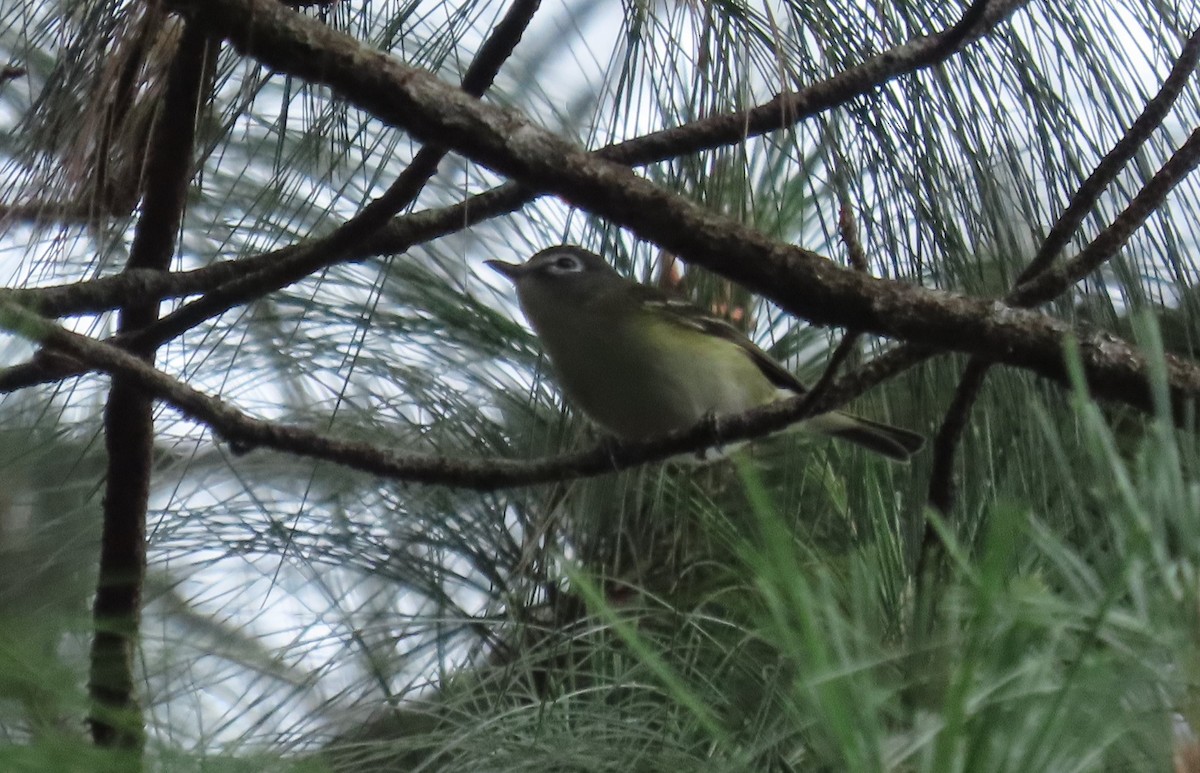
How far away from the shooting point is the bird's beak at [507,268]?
173cm

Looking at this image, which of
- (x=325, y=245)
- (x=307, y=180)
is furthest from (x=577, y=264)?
(x=325, y=245)

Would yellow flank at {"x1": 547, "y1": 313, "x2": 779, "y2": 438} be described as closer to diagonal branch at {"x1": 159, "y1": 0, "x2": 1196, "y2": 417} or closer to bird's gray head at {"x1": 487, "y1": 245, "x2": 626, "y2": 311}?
bird's gray head at {"x1": 487, "y1": 245, "x2": 626, "y2": 311}

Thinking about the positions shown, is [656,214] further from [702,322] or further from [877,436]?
[702,322]

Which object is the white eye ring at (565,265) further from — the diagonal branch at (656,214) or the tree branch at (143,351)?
the diagonal branch at (656,214)

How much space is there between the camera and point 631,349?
5.72ft

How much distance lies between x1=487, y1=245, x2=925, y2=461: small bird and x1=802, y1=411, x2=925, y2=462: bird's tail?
92 millimetres

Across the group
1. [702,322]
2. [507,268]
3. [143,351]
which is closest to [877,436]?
[702,322]

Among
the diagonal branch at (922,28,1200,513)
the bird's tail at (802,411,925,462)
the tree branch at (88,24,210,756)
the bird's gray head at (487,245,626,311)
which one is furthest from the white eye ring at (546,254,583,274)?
the diagonal branch at (922,28,1200,513)

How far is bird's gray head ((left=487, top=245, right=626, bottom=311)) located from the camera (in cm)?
163

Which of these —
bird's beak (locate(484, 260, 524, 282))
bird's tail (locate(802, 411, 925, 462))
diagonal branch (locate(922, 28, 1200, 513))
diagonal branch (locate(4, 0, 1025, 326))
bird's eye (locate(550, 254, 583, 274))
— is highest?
bird's beak (locate(484, 260, 524, 282))

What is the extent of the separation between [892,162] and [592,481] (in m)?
0.51

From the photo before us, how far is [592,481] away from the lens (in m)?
1.50

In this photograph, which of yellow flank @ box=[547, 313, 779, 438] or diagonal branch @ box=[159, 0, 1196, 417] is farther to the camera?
yellow flank @ box=[547, 313, 779, 438]

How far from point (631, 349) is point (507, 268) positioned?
0.62ft
